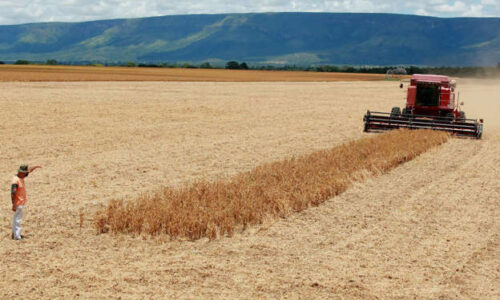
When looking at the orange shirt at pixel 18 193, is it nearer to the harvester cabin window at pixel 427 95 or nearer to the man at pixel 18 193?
the man at pixel 18 193

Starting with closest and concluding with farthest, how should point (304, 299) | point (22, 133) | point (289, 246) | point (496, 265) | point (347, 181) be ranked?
point (304, 299)
point (496, 265)
point (289, 246)
point (347, 181)
point (22, 133)

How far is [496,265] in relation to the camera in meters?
8.44

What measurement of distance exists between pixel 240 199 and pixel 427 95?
1828 centimetres

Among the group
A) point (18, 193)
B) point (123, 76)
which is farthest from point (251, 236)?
point (123, 76)

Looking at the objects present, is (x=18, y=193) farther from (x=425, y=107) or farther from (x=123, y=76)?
(x=123, y=76)

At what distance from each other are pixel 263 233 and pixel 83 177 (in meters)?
6.04

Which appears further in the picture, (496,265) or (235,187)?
(235,187)

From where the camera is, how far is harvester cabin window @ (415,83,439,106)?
26938mm

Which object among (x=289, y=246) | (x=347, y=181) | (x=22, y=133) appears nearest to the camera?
(x=289, y=246)

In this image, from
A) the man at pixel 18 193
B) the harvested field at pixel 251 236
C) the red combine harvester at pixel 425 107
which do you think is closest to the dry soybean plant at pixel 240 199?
the harvested field at pixel 251 236

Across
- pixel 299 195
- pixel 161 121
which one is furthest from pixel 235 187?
pixel 161 121

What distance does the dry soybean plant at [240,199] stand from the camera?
380 inches

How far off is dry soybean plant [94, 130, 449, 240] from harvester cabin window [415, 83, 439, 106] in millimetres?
11186

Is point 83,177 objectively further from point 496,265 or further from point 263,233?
point 496,265
